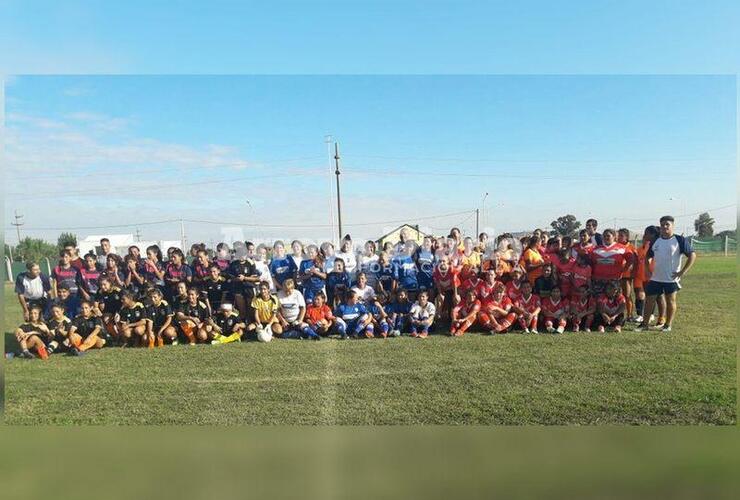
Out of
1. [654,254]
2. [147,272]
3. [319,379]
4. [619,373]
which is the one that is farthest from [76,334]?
[654,254]

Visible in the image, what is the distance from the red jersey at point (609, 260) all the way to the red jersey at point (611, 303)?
0.23 metres

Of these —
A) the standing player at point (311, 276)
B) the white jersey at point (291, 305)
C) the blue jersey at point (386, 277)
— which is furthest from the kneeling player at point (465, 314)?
the white jersey at point (291, 305)

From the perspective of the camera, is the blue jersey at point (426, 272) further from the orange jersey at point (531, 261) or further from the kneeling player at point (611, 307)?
the kneeling player at point (611, 307)

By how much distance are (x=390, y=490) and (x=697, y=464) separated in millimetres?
2131

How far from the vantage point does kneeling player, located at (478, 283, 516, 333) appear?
570cm

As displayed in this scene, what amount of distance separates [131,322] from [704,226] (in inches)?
229

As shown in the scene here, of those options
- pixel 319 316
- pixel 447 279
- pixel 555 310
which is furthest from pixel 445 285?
pixel 319 316

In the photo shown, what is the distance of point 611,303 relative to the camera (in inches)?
223

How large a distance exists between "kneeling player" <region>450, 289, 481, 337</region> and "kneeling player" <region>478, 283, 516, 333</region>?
0.30 feet

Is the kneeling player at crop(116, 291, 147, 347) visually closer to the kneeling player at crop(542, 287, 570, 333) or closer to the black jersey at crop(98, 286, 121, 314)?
the black jersey at crop(98, 286, 121, 314)

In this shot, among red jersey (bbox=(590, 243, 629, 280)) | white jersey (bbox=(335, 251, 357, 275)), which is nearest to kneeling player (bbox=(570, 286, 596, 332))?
red jersey (bbox=(590, 243, 629, 280))

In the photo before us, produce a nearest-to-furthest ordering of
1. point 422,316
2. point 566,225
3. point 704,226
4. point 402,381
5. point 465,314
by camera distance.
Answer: point 402,381 < point 704,226 < point 566,225 < point 422,316 < point 465,314

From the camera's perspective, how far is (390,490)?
3361mm

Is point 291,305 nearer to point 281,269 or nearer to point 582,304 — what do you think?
point 281,269
